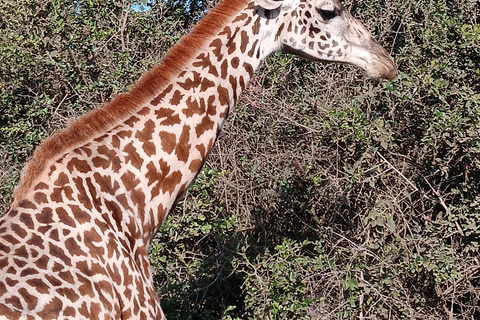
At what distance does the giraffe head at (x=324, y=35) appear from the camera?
4941mm

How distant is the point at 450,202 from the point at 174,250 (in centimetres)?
253

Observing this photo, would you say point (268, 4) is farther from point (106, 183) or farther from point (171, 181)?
point (106, 183)

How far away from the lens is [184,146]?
4426 mm

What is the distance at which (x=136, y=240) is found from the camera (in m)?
4.19

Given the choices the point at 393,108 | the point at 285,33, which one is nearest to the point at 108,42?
the point at 393,108

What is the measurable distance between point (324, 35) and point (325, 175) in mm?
2134

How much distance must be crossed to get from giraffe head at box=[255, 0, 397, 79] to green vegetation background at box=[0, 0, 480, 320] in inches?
55.6

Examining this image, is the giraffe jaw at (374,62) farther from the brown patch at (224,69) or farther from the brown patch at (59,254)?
the brown patch at (59,254)

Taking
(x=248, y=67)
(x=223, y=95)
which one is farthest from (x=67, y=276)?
(x=248, y=67)

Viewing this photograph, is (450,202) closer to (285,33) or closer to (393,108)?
(393,108)

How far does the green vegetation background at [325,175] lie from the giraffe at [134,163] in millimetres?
1738

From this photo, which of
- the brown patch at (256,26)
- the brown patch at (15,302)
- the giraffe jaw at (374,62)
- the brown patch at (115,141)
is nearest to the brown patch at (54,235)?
the brown patch at (15,302)

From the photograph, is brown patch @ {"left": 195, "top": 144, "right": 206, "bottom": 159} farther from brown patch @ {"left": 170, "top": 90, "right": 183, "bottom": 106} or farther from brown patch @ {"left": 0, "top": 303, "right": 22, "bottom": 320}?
brown patch @ {"left": 0, "top": 303, "right": 22, "bottom": 320}

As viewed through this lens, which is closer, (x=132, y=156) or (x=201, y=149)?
(x=132, y=156)
